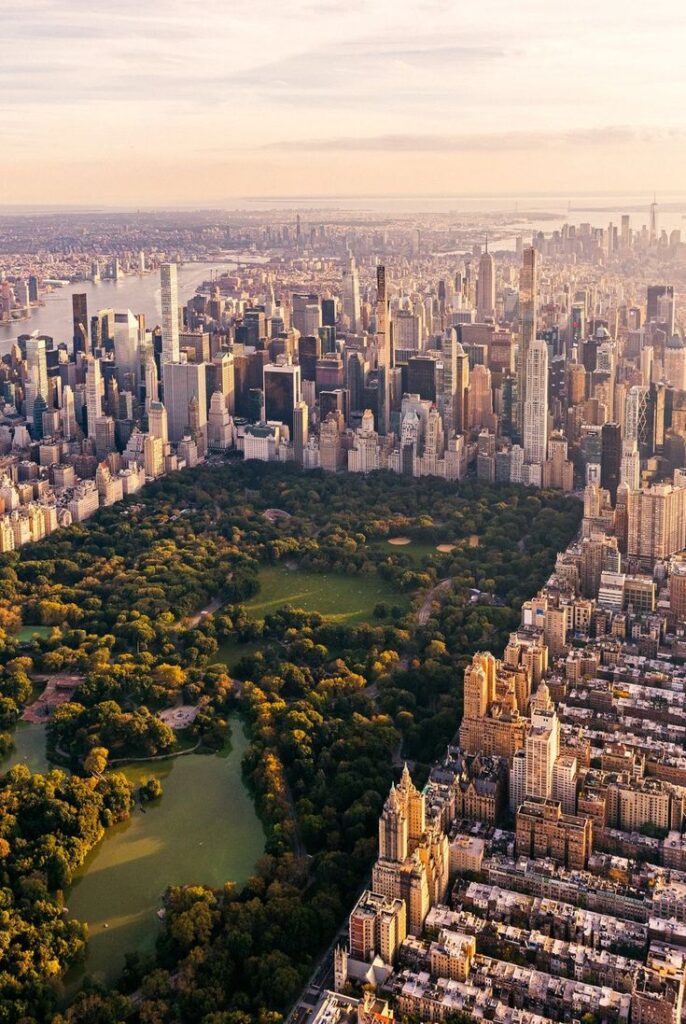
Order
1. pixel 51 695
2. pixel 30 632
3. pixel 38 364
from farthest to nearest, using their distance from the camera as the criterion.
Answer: pixel 38 364, pixel 30 632, pixel 51 695

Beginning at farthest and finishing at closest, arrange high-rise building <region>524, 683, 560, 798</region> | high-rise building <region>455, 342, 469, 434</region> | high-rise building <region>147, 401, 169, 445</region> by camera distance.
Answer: high-rise building <region>455, 342, 469, 434</region> → high-rise building <region>147, 401, 169, 445</region> → high-rise building <region>524, 683, 560, 798</region>

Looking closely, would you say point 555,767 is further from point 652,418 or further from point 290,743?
point 652,418

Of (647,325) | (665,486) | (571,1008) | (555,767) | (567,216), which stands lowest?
(571,1008)

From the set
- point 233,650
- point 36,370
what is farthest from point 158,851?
point 36,370

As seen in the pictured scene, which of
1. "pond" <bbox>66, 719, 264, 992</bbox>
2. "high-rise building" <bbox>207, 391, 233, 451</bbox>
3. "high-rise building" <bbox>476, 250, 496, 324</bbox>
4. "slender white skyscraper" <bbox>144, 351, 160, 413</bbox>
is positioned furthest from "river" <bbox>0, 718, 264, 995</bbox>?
"high-rise building" <bbox>476, 250, 496, 324</bbox>

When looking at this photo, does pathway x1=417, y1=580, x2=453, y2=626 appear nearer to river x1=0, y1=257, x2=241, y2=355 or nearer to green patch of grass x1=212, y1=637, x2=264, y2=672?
green patch of grass x1=212, y1=637, x2=264, y2=672

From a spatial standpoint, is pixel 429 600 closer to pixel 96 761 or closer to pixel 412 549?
pixel 412 549

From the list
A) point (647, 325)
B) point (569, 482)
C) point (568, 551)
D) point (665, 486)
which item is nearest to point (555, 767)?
point (568, 551)
